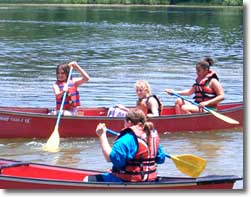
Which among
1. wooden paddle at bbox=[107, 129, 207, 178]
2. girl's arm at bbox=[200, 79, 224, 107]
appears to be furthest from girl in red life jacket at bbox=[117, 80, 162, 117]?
wooden paddle at bbox=[107, 129, 207, 178]

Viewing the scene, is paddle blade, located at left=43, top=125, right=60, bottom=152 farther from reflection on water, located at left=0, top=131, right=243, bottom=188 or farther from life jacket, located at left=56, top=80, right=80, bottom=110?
life jacket, located at left=56, top=80, right=80, bottom=110

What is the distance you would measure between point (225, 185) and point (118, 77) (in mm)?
10849

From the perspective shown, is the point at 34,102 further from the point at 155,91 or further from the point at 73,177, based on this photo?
the point at 73,177

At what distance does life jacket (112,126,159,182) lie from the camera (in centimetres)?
582

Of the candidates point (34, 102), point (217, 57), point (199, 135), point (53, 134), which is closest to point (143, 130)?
point (53, 134)

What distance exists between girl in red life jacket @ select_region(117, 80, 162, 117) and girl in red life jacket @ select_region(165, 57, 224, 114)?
606 millimetres

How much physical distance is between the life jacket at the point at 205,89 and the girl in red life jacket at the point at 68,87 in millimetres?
1674

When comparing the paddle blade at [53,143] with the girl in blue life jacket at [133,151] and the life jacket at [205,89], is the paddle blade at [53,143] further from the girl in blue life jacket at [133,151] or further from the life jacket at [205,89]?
the girl in blue life jacket at [133,151]

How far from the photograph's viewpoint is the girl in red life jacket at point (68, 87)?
9.51 meters

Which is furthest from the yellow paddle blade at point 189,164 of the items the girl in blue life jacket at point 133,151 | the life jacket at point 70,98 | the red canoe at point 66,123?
the life jacket at point 70,98

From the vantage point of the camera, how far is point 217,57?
22.2 m

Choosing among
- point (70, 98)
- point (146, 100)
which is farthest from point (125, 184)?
point (70, 98)

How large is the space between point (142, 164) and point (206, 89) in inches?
178

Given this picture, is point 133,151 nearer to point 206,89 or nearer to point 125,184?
point 125,184
